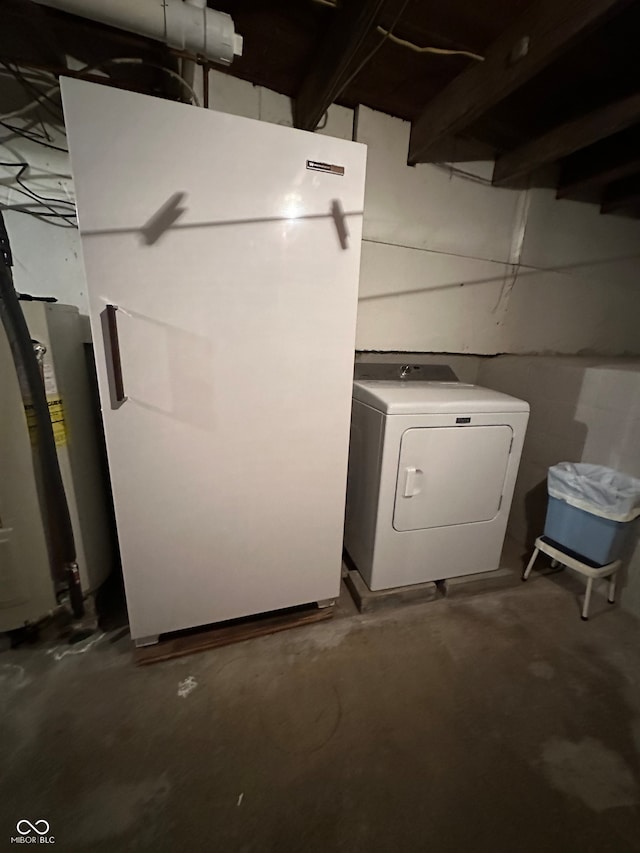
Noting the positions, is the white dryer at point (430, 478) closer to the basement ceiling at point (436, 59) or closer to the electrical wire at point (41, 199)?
the basement ceiling at point (436, 59)

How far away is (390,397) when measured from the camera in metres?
1.51

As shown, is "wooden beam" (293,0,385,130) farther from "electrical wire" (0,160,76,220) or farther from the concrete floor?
the concrete floor

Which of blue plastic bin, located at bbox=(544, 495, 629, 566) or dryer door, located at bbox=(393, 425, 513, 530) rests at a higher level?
dryer door, located at bbox=(393, 425, 513, 530)

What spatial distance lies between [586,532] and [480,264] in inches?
70.4

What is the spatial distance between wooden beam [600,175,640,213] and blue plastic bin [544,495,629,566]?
226 cm

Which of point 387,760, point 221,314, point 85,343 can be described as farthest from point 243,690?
point 85,343

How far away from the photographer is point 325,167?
112 centimetres

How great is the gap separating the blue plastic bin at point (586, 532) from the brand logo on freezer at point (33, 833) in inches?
89.0

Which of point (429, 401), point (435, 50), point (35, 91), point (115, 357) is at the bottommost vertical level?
point (429, 401)

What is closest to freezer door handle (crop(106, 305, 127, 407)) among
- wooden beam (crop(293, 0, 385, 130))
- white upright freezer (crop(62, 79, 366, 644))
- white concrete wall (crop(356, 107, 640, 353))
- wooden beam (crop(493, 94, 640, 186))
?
white upright freezer (crop(62, 79, 366, 644))

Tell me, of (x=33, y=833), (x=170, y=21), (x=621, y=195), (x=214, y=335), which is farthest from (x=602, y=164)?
(x=33, y=833)

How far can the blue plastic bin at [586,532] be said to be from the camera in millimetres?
1545

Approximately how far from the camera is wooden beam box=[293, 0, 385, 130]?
1.10 metres

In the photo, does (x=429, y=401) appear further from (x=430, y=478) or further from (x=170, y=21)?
(x=170, y=21)
